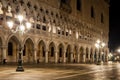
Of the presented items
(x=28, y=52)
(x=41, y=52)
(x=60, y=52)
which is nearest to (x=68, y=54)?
(x=60, y=52)

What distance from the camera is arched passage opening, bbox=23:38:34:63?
42388 millimetres

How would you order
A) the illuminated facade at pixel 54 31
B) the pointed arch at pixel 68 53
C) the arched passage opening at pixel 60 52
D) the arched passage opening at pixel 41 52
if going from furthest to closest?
1. the pointed arch at pixel 68 53
2. the arched passage opening at pixel 60 52
3. the arched passage opening at pixel 41 52
4. the illuminated facade at pixel 54 31

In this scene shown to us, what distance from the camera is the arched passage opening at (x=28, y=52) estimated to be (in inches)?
1669

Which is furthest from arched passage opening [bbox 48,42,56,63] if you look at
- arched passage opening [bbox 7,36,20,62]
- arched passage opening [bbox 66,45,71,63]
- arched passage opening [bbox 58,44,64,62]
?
arched passage opening [bbox 7,36,20,62]

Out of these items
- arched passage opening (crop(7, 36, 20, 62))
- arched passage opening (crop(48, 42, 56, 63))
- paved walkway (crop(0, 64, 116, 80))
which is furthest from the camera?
arched passage opening (crop(48, 42, 56, 63))

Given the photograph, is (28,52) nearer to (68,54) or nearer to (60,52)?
(60,52)

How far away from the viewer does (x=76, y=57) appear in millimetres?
59094

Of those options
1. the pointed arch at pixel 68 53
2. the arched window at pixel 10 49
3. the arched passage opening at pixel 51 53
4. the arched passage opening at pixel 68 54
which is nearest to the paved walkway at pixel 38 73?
the arched window at pixel 10 49

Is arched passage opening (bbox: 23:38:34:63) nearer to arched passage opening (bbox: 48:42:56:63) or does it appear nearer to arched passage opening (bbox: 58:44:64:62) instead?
arched passage opening (bbox: 48:42:56:63)

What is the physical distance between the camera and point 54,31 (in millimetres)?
→ 48188

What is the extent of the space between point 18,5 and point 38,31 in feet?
21.0

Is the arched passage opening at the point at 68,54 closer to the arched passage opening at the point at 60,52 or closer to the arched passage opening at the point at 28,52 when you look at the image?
the arched passage opening at the point at 60,52

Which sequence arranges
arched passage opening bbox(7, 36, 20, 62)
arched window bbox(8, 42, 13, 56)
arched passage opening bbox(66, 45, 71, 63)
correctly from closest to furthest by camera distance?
arched passage opening bbox(7, 36, 20, 62) → arched window bbox(8, 42, 13, 56) → arched passage opening bbox(66, 45, 71, 63)

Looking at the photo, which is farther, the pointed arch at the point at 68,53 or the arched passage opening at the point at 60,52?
the pointed arch at the point at 68,53
